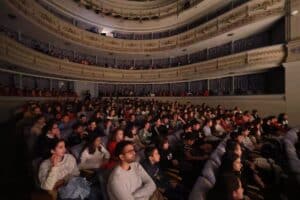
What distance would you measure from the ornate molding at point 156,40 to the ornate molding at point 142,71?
1.65 m

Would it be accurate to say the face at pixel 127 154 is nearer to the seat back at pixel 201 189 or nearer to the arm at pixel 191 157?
the seat back at pixel 201 189

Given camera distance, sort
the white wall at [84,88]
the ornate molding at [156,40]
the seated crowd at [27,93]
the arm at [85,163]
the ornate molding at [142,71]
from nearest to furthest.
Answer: the arm at [85,163] → the seated crowd at [27,93] → the ornate molding at [142,71] → the ornate molding at [156,40] → the white wall at [84,88]

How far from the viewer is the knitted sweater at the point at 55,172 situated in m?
2.56

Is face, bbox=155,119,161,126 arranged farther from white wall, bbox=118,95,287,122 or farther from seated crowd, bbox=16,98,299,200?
white wall, bbox=118,95,287,122

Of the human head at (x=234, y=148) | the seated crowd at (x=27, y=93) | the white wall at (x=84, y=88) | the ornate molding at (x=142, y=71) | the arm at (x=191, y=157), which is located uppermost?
the ornate molding at (x=142, y=71)

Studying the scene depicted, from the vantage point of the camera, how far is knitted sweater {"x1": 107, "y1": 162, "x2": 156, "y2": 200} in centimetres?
205

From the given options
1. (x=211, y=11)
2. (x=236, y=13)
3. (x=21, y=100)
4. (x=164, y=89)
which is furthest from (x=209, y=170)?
(x=164, y=89)

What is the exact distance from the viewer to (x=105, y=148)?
3.73 m

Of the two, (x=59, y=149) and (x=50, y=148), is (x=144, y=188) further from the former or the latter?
(x=50, y=148)

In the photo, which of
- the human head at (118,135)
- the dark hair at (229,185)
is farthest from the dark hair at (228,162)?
the human head at (118,135)

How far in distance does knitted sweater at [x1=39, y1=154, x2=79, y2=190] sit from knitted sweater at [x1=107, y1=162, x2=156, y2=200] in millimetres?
894

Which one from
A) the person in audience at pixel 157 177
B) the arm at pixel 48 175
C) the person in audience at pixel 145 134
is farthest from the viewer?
the person in audience at pixel 145 134

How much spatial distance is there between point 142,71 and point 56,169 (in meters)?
16.4

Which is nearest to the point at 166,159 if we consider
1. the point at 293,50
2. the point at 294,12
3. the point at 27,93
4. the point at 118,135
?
the point at 118,135
